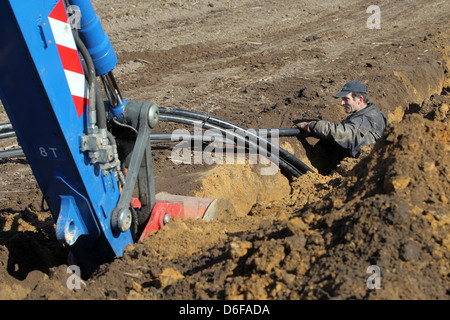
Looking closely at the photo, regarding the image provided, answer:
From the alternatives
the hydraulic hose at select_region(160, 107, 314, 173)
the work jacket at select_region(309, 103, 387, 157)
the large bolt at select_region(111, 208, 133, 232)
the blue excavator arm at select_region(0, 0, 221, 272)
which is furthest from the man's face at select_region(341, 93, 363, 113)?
the large bolt at select_region(111, 208, 133, 232)

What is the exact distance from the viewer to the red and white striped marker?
2.78 metres

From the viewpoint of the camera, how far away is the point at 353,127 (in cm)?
635

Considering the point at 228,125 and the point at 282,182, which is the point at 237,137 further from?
the point at 282,182

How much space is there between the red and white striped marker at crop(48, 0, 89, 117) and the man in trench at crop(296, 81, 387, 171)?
3.93 meters

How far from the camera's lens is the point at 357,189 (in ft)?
10.9

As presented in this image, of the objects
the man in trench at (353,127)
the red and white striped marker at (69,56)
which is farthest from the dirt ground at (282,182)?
the red and white striped marker at (69,56)

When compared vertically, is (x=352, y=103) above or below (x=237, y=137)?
above

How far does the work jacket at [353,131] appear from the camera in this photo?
6324 mm

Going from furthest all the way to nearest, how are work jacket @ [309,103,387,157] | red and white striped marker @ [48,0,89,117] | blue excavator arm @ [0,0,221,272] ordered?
work jacket @ [309,103,387,157] < red and white striped marker @ [48,0,89,117] < blue excavator arm @ [0,0,221,272]

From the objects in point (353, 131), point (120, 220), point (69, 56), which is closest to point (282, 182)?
point (353, 131)

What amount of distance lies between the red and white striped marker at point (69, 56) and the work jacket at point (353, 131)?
395 centimetres

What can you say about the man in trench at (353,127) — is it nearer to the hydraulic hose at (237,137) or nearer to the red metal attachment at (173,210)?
the hydraulic hose at (237,137)

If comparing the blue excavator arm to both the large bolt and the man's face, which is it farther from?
the man's face

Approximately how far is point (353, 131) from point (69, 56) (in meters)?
4.28
